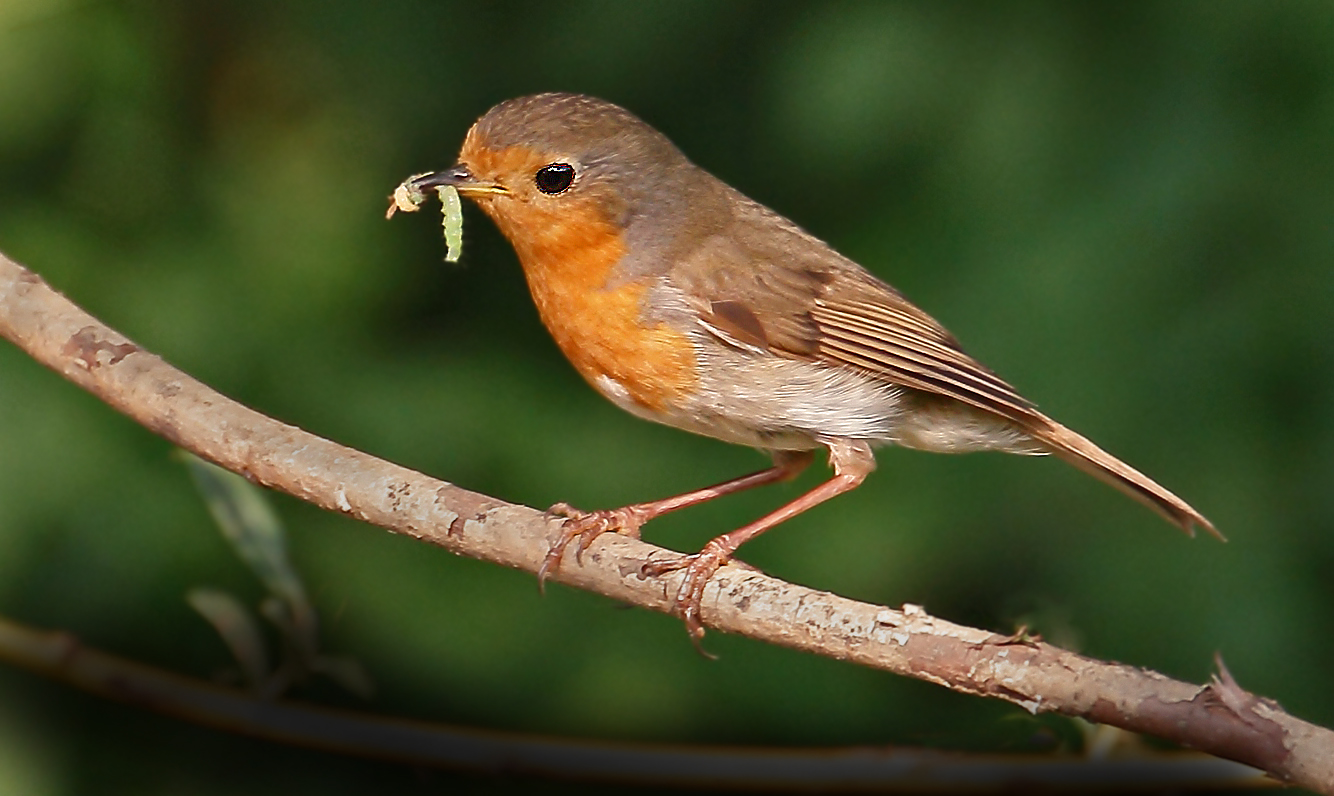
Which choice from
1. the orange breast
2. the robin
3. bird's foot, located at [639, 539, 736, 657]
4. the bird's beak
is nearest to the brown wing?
the robin

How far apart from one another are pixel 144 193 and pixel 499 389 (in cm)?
100

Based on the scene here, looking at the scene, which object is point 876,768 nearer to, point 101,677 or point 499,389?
point 499,389

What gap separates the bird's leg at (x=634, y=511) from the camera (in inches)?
98.9

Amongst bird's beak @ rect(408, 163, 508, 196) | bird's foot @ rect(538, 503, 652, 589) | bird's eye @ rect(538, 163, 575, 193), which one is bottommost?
bird's foot @ rect(538, 503, 652, 589)

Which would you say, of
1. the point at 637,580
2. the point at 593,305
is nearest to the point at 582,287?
the point at 593,305

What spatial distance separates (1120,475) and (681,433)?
112 centimetres

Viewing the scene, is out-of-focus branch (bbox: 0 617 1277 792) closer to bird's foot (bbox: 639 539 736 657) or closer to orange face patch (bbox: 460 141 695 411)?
bird's foot (bbox: 639 539 736 657)

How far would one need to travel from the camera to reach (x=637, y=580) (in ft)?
8.16

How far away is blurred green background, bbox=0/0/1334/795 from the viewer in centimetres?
335

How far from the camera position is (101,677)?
10.4ft

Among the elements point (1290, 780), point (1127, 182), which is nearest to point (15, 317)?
point (1290, 780)

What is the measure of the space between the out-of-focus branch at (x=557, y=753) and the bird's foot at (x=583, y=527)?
0.58 meters

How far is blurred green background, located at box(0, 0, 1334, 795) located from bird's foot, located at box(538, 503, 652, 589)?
16.7 inches

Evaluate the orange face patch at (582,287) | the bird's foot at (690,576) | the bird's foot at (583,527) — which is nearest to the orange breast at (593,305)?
the orange face patch at (582,287)
